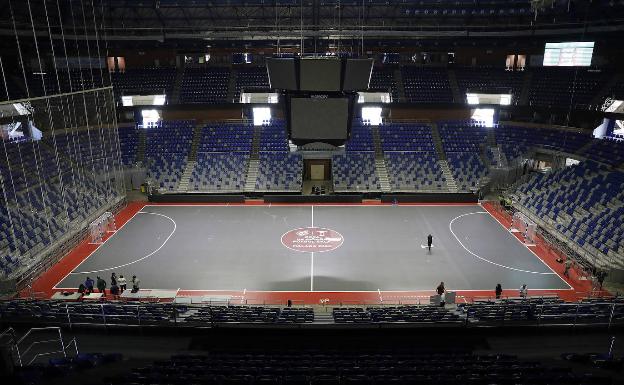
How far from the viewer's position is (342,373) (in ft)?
35.9

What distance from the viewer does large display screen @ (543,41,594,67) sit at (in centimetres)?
3397

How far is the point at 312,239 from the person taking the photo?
2517 centimetres

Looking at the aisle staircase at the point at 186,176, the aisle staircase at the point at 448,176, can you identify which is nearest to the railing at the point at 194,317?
the aisle staircase at the point at 448,176

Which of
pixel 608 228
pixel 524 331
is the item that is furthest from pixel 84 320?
pixel 608 228

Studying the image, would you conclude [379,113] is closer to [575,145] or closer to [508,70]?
[508,70]

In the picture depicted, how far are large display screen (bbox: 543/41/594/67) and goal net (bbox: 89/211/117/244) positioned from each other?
35.3m

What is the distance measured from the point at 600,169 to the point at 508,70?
15.8 meters

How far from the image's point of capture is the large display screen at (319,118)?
63.5 feet

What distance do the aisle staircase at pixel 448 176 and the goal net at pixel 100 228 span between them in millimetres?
23761

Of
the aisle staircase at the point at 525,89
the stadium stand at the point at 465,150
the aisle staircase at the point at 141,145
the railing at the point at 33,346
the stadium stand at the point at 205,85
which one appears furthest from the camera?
the stadium stand at the point at 205,85

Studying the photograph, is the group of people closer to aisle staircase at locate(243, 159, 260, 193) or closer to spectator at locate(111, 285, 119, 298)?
spectator at locate(111, 285, 119, 298)

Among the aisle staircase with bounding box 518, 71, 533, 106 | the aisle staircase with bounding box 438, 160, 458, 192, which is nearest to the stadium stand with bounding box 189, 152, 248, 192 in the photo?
the aisle staircase with bounding box 438, 160, 458, 192

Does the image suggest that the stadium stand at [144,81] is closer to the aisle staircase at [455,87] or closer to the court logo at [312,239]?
the court logo at [312,239]

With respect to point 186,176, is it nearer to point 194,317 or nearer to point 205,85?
point 205,85
